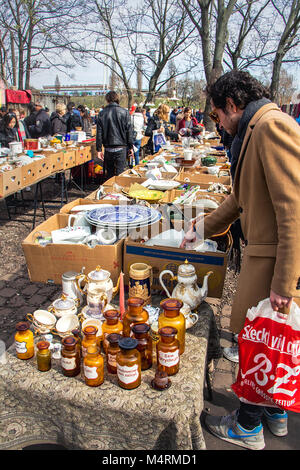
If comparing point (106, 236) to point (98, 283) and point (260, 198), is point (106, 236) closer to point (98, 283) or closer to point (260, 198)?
point (98, 283)

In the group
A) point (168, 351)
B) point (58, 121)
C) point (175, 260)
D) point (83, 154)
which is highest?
point (58, 121)

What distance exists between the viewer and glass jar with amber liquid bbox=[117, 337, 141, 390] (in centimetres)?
133

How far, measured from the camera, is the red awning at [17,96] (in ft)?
51.3

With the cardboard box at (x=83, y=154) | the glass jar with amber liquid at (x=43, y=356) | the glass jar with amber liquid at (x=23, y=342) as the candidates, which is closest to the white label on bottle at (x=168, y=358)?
the glass jar with amber liquid at (x=43, y=356)

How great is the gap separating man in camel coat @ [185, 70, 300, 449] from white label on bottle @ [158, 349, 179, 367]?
1.59 ft

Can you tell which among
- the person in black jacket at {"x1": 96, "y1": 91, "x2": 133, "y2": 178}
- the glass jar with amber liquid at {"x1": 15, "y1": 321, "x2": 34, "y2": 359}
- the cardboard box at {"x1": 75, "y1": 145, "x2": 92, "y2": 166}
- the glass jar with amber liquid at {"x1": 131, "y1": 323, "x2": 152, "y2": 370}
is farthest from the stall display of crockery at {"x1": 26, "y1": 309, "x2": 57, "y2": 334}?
the cardboard box at {"x1": 75, "y1": 145, "x2": 92, "y2": 166}

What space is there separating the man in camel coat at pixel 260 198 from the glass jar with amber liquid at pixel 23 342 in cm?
100

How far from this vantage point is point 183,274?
1836 millimetres

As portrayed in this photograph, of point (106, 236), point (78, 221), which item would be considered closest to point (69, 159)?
point (78, 221)

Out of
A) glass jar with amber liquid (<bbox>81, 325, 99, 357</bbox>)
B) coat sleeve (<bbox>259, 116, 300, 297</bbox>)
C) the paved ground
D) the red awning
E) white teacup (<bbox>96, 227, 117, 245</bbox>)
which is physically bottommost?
the paved ground

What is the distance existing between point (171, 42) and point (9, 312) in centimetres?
1941

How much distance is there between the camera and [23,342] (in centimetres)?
154

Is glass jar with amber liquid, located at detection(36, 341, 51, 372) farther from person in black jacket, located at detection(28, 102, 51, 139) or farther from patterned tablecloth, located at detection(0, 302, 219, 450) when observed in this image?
person in black jacket, located at detection(28, 102, 51, 139)

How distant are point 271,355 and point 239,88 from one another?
126cm
